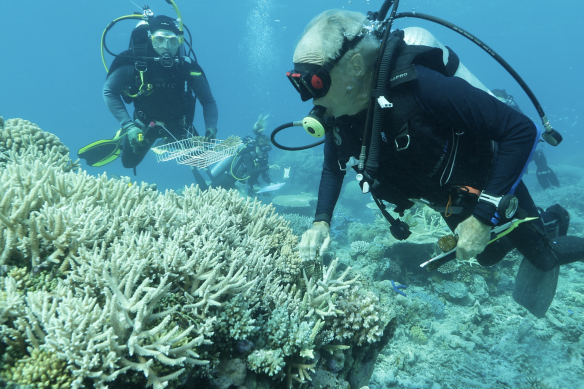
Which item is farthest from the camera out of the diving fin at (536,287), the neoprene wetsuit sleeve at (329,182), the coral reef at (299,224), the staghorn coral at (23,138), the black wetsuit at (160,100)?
the coral reef at (299,224)

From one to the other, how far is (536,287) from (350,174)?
15.9 metres

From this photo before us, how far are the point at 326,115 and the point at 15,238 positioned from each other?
2.62m

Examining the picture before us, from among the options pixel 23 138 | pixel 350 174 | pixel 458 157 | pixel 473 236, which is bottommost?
pixel 473 236

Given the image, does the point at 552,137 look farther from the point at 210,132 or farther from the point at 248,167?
the point at 248,167

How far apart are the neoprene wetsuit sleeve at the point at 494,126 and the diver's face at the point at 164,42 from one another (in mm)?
6813

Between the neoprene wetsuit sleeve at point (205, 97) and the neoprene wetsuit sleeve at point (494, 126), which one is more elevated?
the neoprene wetsuit sleeve at point (205, 97)

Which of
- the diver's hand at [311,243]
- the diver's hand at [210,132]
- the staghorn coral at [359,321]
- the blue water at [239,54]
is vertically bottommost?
the staghorn coral at [359,321]

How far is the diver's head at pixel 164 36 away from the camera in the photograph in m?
6.81

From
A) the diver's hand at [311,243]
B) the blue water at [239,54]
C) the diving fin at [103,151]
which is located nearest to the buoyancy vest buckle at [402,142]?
the diver's hand at [311,243]

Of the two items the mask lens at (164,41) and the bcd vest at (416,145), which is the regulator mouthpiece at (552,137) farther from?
the mask lens at (164,41)

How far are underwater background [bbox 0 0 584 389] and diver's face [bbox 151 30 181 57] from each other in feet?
19.5

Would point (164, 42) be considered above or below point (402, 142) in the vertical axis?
above

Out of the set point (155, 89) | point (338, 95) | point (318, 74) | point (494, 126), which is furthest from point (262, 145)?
point (494, 126)

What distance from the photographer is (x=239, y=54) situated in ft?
402
